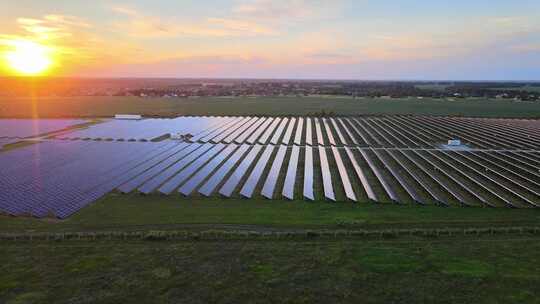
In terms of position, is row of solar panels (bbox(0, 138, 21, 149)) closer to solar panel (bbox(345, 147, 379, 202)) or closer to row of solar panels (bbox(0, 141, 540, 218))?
row of solar panels (bbox(0, 141, 540, 218))

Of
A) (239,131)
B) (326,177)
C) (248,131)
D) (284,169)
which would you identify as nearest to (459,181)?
(326,177)

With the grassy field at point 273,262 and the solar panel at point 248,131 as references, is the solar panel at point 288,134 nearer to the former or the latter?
the solar panel at point 248,131

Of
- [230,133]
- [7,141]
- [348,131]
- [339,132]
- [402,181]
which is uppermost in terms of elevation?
[348,131]

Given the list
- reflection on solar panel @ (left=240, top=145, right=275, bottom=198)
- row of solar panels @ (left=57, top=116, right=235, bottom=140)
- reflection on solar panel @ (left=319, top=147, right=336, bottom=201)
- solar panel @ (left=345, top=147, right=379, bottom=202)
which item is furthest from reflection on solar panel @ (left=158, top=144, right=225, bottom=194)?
row of solar panels @ (left=57, top=116, right=235, bottom=140)

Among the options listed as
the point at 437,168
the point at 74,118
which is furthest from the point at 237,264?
the point at 74,118

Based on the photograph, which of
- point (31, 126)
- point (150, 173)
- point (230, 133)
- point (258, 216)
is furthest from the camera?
point (31, 126)

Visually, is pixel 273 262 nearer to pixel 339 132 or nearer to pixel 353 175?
pixel 353 175

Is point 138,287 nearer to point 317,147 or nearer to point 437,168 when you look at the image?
point 437,168
